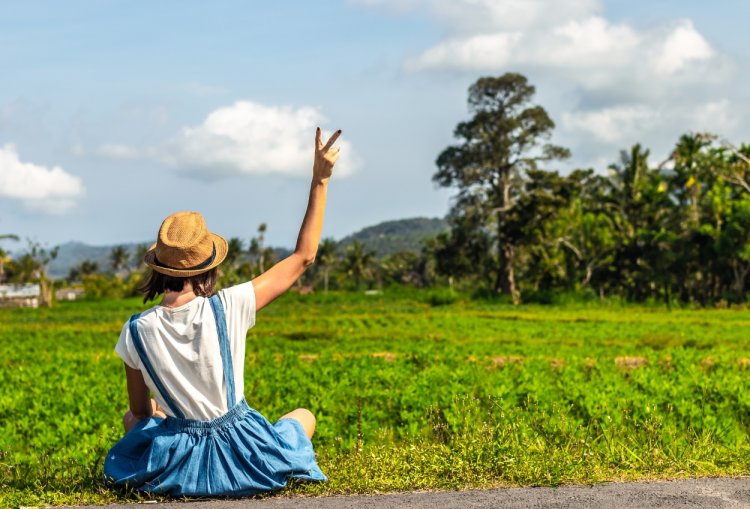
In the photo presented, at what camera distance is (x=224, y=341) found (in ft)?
13.6

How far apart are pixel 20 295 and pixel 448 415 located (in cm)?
6160

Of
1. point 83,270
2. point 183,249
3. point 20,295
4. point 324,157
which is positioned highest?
point 83,270

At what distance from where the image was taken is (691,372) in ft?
33.8

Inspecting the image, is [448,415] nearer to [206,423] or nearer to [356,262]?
[206,423]

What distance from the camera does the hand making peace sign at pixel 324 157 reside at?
13.6 ft

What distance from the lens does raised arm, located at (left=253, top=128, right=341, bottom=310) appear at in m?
4.11

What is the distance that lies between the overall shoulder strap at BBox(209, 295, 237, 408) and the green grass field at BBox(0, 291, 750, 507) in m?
0.68

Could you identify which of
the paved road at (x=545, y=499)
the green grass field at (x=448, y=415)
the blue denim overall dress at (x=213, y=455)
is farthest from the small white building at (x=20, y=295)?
the paved road at (x=545, y=499)

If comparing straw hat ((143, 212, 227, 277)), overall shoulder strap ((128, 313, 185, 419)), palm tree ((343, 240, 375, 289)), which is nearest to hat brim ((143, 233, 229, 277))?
straw hat ((143, 212, 227, 277))

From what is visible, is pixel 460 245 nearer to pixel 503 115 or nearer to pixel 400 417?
pixel 503 115

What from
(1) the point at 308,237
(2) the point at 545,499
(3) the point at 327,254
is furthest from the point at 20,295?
(2) the point at 545,499

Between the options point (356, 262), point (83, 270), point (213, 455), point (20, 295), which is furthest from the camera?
point (83, 270)

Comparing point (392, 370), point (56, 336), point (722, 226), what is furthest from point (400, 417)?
point (722, 226)

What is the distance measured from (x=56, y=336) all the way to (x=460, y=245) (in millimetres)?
25144
